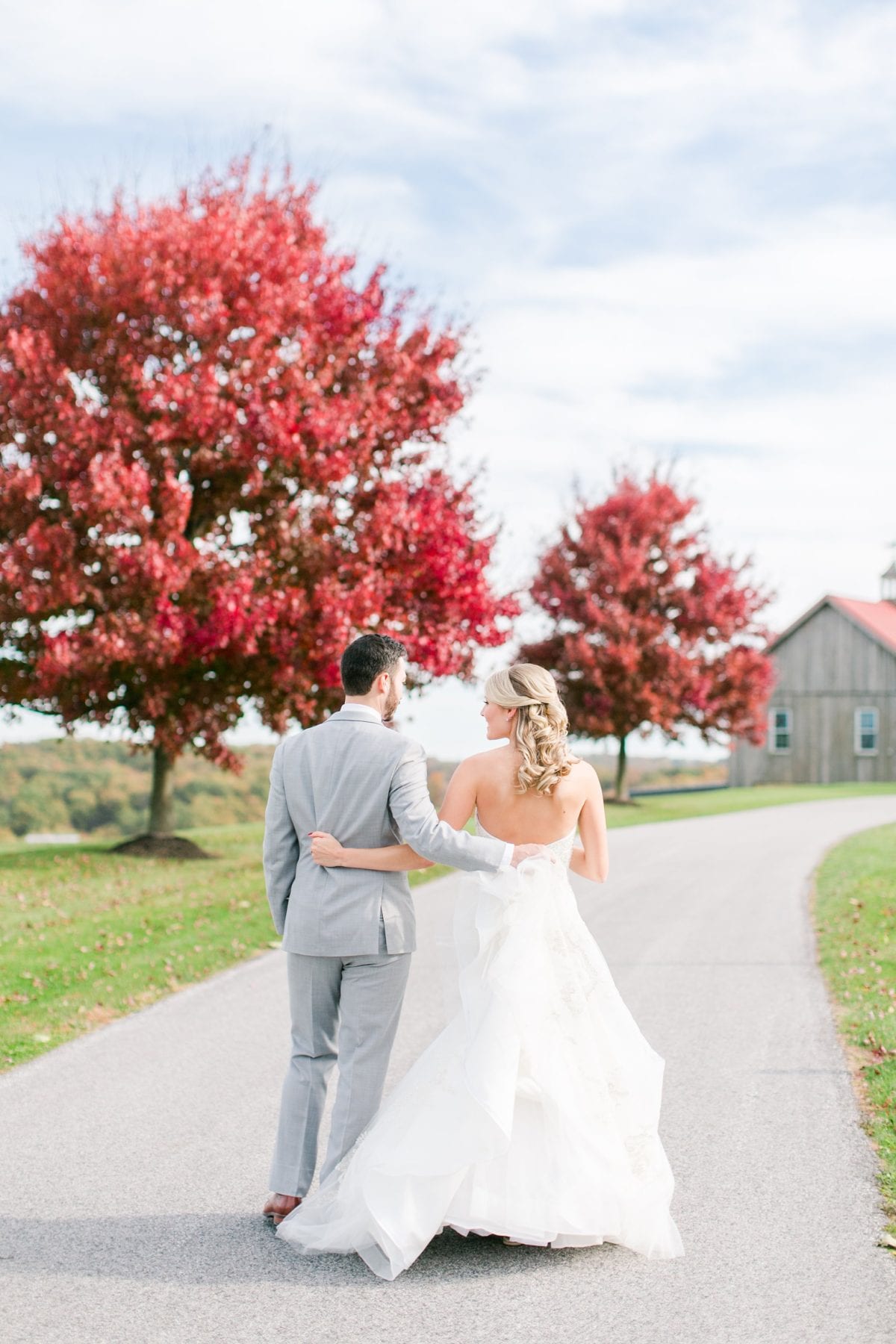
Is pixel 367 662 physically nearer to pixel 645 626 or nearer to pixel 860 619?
pixel 645 626

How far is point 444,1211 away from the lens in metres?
4.49

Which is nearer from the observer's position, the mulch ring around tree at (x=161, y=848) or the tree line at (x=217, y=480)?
the tree line at (x=217, y=480)

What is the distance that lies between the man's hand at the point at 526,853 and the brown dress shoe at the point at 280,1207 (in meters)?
1.53

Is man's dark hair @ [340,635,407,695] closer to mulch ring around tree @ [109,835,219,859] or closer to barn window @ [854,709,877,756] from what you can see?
mulch ring around tree @ [109,835,219,859]

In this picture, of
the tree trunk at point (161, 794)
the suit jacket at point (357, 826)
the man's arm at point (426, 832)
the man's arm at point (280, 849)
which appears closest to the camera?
the man's arm at point (426, 832)

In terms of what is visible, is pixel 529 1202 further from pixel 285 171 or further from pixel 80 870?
pixel 285 171

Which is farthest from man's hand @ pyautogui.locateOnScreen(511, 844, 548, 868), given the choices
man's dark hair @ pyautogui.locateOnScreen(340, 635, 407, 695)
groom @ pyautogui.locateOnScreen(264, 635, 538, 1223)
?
man's dark hair @ pyautogui.locateOnScreen(340, 635, 407, 695)

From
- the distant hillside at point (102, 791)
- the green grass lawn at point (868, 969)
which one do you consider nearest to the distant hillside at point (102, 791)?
the distant hillside at point (102, 791)

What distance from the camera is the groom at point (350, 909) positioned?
4863 millimetres

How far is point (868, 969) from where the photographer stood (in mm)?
10422

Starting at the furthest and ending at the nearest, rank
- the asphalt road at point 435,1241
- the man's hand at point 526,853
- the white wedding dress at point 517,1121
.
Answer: the man's hand at point 526,853 < the white wedding dress at point 517,1121 < the asphalt road at point 435,1241

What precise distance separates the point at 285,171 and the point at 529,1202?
2053cm

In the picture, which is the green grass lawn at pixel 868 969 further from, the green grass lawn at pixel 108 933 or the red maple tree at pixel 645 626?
the red maple tree at pixel 645 626

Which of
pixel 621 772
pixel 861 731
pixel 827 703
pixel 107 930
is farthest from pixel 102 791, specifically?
pixel 107 930
